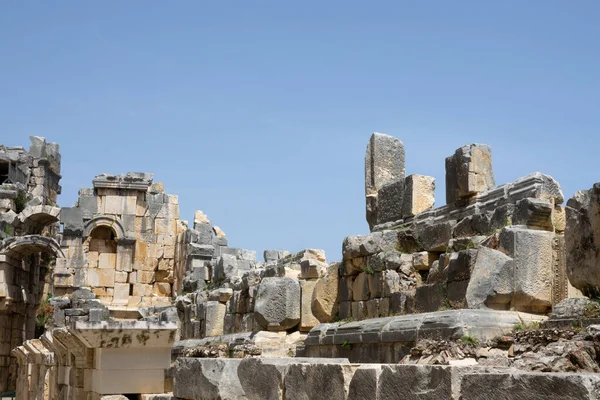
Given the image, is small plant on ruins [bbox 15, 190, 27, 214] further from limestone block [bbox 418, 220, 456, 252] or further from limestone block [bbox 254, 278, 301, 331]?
limestone block [bbox 418, 220, 456, 252]

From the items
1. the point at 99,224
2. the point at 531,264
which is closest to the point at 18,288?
the point at 99,224

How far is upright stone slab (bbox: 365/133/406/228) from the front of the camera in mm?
12062

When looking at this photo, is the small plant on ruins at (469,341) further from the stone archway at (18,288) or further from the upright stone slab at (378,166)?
the stone archway at (18,288)

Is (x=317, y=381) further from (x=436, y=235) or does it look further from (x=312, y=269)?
(x=312, y=269)

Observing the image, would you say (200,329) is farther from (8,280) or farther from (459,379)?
(459,379)

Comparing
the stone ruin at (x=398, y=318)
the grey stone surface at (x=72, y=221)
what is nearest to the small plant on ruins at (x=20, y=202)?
the grey stone surface at (x=72, y=221)

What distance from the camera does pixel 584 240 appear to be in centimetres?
604

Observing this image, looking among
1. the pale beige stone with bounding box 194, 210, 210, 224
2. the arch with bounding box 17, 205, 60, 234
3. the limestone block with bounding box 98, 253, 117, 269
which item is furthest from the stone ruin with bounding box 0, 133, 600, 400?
the arch with bounding box 17, 205, 60, 234

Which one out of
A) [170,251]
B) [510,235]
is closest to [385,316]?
[510,235]

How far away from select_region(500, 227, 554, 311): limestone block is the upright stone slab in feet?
13.1

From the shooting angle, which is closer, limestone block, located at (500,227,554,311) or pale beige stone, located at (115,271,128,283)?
limestone block, located at (500,227,554,311)

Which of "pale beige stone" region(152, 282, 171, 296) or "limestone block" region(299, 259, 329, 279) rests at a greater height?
"pale beige stone" region(152, 282, 171, 296)

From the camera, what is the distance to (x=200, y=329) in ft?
53.2

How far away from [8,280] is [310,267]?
15469 millimetres
